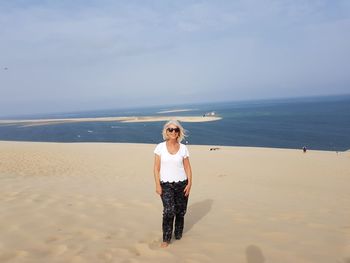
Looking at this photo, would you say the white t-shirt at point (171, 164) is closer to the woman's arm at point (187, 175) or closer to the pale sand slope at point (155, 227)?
the woman's arm at point (187, 175)

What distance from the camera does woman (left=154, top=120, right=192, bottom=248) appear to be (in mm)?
4398

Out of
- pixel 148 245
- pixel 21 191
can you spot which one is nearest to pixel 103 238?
pixel 148 245

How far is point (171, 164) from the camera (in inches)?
173

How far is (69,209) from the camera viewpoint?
6.23 m

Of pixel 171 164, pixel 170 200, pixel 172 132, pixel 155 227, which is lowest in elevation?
pixel 155 227

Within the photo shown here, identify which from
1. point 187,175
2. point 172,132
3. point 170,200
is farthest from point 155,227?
point 172,132

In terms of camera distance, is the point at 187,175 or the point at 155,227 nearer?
the point at 187,175

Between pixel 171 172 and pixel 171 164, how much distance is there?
113 millimetres

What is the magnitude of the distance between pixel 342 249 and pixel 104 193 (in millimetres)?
5616

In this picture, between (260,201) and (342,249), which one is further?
(260,201)

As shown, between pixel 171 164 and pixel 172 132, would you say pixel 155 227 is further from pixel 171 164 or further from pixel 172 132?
pixel 172 132

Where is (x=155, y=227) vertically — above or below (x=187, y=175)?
below

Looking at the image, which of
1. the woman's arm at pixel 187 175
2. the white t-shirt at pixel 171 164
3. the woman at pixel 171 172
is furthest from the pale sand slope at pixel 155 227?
the white t-shirt at pixel 171 164

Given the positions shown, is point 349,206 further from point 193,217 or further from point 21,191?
point 21,191
